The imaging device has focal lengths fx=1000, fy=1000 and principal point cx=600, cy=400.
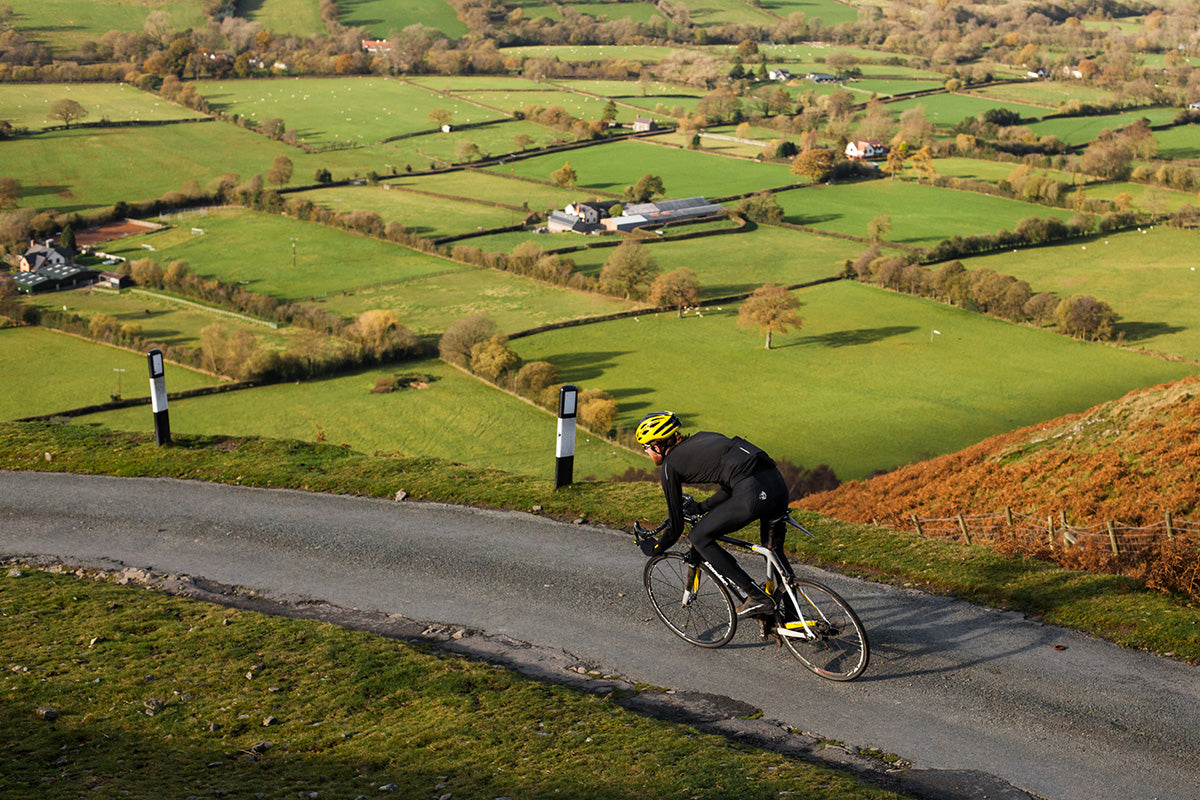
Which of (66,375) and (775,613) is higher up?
(775,613)

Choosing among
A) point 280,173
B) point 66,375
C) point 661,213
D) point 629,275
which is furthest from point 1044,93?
point 66,375

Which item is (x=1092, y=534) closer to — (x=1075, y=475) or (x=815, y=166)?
(x=1075, y=475)

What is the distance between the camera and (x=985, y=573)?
13.4 metres

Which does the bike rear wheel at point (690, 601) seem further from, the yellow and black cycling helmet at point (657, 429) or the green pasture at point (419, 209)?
the green pasture at point (419, 209)

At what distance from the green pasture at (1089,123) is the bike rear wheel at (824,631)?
5946 inches

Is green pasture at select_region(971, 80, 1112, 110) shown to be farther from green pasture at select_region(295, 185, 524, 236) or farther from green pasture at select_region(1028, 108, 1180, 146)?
green pasture at select_region(295, 185, 524, 236)

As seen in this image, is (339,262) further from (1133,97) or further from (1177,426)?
Answer: (1133,97)

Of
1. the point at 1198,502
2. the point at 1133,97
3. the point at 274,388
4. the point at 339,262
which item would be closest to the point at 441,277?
the point at 339,262

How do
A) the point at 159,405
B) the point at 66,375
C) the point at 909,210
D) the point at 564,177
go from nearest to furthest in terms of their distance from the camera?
the point at 159,405 → the point at 66,375 → the point at 909,210 → the point at 564,177

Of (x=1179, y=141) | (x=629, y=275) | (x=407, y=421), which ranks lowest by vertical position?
(x=407, y=421)

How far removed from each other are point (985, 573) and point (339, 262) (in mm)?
88047

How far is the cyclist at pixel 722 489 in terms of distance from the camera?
10.9 meters

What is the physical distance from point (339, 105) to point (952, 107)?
10304 centimetres

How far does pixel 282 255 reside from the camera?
97.0m
